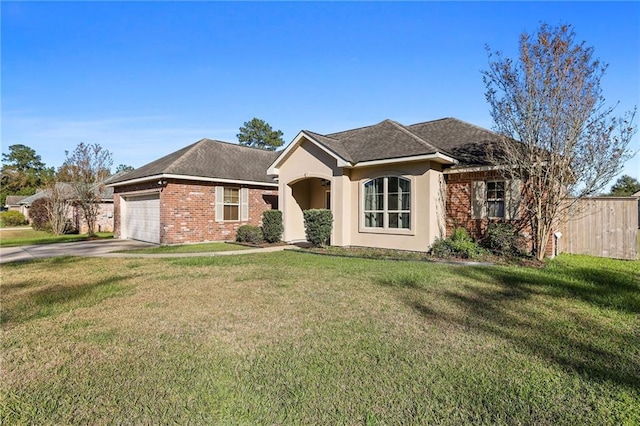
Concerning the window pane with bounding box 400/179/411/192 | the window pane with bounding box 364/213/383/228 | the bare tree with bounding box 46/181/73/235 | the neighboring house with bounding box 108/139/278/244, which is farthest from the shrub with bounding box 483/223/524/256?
the bare tree with bounding box 46/181/73/235

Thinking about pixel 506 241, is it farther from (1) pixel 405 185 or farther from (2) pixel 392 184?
(2) pixel 392 184

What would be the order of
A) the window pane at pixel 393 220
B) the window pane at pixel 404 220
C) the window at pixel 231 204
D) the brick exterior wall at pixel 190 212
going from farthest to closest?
the window at pixel 231 204
the brick exterior wall at pixel 190 212
the window pane at pixel 393 220
the window pane at pixel 404 220

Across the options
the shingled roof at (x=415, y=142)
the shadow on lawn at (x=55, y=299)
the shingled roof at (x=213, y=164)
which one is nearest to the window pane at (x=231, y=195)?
the shingled roof at (x=213, y=164)

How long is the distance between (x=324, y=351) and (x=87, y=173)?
24942 millimetres

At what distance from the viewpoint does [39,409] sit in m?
3.03

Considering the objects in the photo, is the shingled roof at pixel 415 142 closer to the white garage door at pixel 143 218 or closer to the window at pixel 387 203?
the window at pixel 387 203

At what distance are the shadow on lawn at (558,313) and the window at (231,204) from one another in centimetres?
1215

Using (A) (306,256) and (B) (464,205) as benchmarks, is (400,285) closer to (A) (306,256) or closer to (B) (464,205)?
(A) (306,256)

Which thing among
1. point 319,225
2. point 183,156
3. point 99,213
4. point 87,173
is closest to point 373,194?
point 319,225

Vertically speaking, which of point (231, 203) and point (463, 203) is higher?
point (231, 203)

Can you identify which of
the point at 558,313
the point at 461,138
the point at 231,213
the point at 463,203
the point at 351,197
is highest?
the point at 461,138

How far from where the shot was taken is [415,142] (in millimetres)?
12617

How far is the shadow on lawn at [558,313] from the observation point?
3.99 metres

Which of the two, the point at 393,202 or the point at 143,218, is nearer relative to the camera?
the point at 393,202
